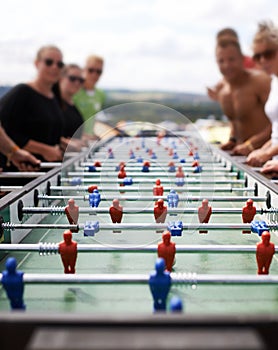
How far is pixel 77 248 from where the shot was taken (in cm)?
175

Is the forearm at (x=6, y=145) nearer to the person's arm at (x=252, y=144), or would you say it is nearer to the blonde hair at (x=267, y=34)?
the blonde hair at (x=267, y=34)

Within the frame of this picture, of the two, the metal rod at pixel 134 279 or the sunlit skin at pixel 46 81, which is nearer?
the metal rod at pixel 134 279

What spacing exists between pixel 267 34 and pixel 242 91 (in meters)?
1.80

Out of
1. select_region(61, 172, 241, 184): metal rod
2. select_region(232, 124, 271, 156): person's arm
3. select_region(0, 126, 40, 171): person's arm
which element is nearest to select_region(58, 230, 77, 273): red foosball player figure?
select_region(61, 172, 241, 184): metal rod

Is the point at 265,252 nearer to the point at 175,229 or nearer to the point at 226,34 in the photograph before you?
the point at 175,229

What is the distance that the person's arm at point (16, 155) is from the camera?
12.7ft

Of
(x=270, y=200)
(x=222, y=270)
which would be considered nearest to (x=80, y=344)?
(x=222, y=270)

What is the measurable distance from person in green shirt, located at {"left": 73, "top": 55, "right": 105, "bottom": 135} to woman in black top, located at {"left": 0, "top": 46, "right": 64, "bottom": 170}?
7.56 ft

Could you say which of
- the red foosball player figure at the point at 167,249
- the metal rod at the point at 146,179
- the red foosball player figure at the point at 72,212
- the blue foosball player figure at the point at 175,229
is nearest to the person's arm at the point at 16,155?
the metal rod at the point at 146,179

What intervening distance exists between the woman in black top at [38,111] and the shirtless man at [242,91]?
6.01 ft

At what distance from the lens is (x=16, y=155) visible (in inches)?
154

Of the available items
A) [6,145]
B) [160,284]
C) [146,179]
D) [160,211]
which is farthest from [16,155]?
[160,284]

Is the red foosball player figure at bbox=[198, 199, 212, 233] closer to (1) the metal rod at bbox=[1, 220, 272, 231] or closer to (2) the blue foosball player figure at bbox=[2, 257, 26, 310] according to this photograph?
(1) the metal rod at bbox=[1, 220, 272, 231]

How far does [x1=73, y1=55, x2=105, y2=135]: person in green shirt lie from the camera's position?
741 centimetres
